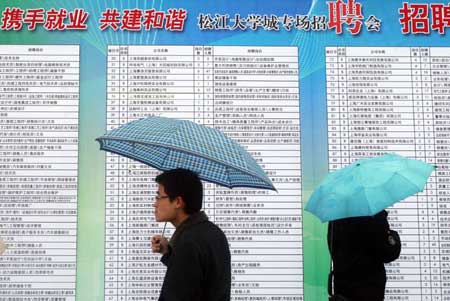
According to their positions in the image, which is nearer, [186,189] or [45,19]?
[186,189]

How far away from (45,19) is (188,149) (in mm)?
2166

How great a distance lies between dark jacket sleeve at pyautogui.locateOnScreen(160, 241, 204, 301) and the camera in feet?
7.10

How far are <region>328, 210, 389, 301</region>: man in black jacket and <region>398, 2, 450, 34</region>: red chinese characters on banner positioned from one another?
1.74 metres

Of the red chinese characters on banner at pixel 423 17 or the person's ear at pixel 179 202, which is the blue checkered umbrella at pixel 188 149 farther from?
the red chinese characters on banner at pixel 423 17

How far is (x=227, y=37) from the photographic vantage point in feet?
13.0

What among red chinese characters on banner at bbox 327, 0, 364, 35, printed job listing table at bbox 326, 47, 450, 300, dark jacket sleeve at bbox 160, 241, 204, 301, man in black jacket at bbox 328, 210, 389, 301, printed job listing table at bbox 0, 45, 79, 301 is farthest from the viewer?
red chinese characters on banner at bbox 327, 0, 364, 35

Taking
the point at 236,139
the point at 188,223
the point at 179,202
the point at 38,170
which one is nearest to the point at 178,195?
the point at 179,202

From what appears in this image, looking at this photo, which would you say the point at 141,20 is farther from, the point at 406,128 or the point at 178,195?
the point at 406,128

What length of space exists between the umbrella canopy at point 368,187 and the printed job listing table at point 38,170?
1.84 meters

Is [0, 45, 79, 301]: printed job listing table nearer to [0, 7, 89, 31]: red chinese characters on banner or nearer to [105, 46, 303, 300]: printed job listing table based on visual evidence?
[0, 7, 89, 31]: red chinese characters on banner

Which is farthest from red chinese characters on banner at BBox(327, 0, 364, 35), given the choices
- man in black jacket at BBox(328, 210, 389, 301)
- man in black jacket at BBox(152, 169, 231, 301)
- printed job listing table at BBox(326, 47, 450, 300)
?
man in black jacket at BBox(152, 169, 231, 301)

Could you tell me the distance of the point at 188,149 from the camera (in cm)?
233

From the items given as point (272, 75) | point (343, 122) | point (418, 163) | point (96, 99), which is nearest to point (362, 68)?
point (343, 122)

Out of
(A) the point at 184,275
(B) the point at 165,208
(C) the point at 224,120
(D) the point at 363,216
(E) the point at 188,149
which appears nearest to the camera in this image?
(A) the point at 184,275
